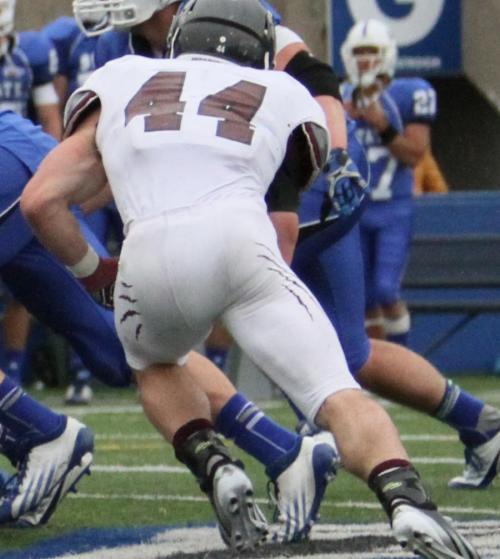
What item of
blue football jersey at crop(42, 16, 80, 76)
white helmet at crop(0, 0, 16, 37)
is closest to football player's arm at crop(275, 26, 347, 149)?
white helmet at crop(0, 0, 16, 37)

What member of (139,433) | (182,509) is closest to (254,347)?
(182,509)

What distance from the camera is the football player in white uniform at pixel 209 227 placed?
3.89 metres

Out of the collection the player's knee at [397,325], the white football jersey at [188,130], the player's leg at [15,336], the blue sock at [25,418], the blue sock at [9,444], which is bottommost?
the player's knee at [397,325]

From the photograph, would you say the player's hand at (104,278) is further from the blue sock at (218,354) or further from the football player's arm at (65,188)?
the blue sock at (218,354)

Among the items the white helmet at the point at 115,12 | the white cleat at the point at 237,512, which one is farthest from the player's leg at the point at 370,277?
the white cleat at the point at 237,512

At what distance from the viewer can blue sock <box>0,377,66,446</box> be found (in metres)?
4.90

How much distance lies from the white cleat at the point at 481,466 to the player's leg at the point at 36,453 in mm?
1190

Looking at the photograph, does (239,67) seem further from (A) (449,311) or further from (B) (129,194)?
(A) (449,311)

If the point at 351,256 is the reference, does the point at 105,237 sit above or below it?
below

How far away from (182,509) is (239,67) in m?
A: 1.50

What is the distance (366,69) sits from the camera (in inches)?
361

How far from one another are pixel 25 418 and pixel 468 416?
4.43 ft

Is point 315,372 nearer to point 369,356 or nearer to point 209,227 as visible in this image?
point 209,227

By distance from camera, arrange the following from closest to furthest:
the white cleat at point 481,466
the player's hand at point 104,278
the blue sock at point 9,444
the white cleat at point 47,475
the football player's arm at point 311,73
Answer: the player's hand at point 104,278, the white cleat at point 47,475, the blue sock at point 9,444, the football player's arm at point 311,73, the white cleat at point 481,466
